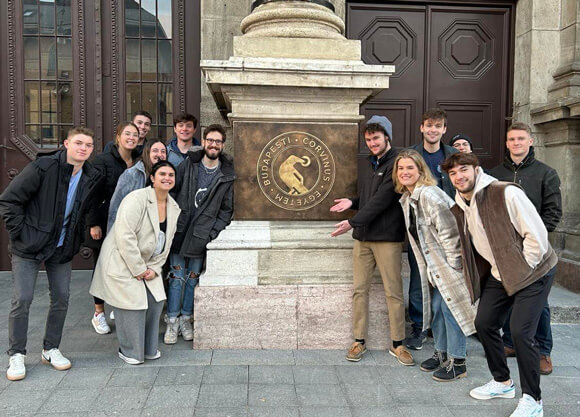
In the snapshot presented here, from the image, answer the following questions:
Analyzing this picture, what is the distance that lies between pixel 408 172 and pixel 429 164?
2.73ft

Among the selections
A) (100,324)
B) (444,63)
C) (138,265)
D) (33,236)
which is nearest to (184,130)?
(138,265)

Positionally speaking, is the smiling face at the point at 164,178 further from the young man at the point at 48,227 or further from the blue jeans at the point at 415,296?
the blue jeans at the point at 415,296

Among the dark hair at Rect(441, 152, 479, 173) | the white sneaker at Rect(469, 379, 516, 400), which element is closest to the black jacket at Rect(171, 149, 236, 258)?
the dark hair at Rect(441, 152, 479, 173)

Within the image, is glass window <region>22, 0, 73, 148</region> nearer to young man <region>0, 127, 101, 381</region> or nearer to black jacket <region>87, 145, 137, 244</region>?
black jacket <region>87, 145, 137, 244</region>

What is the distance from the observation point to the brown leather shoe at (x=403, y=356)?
12.7ft

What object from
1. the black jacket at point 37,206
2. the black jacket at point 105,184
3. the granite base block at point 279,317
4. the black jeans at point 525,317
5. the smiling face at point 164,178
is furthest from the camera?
the black jacket at point 105,184

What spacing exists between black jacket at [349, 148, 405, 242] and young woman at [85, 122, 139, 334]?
220 centimetres

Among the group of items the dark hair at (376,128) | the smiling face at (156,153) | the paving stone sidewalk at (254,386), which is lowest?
the paving stone sidewalk at (254,386)

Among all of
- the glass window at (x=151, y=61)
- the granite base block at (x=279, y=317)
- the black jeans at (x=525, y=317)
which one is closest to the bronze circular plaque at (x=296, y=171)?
the granite base block at (x=279, y=317)

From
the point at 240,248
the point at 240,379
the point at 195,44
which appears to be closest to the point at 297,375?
the point at 240,379

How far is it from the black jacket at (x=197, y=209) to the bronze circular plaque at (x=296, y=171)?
12.4 inches

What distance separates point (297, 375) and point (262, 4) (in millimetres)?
3246

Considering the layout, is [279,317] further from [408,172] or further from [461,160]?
[461,160]

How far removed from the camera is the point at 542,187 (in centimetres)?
391
